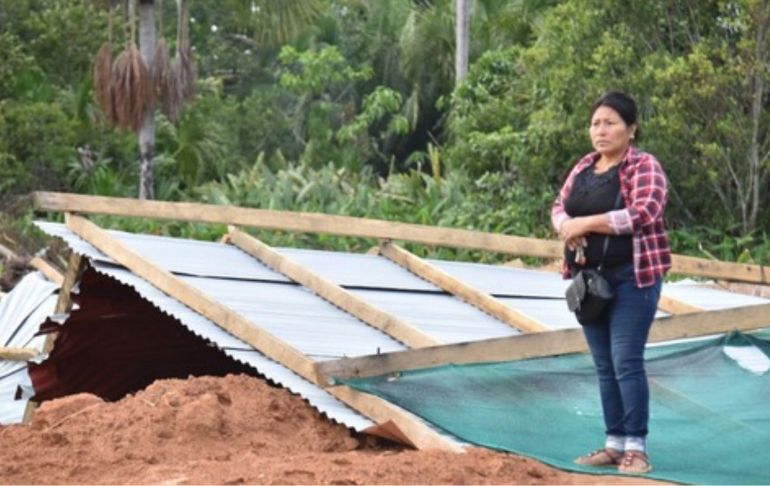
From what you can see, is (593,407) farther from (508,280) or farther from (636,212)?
(508,280)

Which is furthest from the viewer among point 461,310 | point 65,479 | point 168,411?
point 461,310

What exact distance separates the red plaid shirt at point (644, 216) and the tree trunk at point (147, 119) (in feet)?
65.8

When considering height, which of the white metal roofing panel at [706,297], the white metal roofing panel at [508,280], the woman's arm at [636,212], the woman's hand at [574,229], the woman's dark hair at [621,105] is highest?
the woman's dark hair at [621,105]

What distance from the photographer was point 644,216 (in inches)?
244

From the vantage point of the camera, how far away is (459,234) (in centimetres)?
1009

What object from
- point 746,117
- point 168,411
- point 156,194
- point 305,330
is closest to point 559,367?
point 305,330

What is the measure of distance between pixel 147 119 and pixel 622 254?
2044 cm

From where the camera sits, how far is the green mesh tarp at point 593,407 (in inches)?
263

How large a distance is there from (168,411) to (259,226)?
2.70 meters

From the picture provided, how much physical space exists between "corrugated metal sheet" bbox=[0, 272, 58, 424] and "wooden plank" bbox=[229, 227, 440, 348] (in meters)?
1.46

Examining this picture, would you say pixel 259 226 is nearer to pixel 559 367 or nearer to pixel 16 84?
pixel 559 367

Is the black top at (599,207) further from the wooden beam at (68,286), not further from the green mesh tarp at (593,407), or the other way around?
the wooden beam at (68,286)

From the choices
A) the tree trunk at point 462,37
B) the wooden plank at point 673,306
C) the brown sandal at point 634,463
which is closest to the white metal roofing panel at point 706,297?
the wooden plank at point 673,306

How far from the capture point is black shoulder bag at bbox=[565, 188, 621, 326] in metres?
6.28
